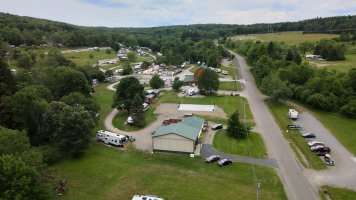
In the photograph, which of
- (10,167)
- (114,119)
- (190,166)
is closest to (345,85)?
(190,166)

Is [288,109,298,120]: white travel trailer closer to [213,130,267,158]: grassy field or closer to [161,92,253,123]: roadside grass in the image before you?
[161,92,253,123]: roadside grass

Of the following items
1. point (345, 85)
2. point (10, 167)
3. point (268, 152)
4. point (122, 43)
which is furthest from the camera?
point (122, 43)

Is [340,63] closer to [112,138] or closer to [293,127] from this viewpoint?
[293,127]

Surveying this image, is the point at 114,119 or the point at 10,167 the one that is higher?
the point at 10,167

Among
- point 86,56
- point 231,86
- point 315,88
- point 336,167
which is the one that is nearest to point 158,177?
point 336,167

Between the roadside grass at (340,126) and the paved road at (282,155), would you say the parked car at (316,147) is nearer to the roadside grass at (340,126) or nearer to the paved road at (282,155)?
the paved road at (282,155)

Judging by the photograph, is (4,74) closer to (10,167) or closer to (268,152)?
(10,167)
